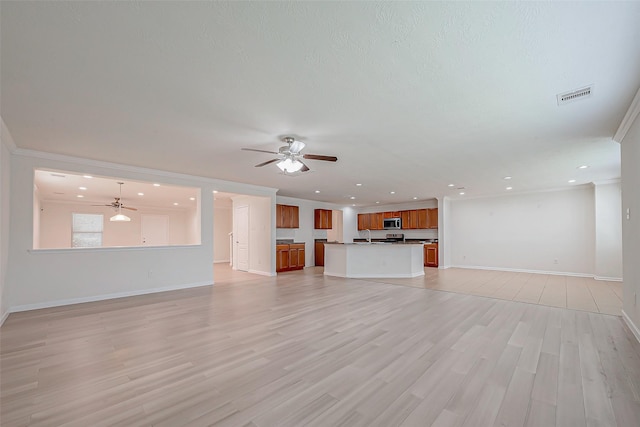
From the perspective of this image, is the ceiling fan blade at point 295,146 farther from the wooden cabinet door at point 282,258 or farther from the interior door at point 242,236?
the interior door at point 242,236

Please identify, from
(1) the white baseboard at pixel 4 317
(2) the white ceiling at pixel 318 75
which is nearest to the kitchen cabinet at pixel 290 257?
(2) the white ceiling at pixel 318 75

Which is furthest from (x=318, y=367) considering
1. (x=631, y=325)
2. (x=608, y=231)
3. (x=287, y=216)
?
(x=608, y=231)

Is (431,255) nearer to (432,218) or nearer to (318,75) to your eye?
(432,218)

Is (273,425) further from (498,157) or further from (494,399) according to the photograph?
(498,157)

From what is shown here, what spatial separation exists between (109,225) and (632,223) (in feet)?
44.5

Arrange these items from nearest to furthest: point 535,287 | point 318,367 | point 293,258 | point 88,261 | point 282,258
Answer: point 318,367
point 88,261
point 535,287
point 282,258
point 293,258

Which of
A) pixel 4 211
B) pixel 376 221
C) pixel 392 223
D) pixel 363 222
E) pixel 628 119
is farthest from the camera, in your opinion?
pixel 363 222

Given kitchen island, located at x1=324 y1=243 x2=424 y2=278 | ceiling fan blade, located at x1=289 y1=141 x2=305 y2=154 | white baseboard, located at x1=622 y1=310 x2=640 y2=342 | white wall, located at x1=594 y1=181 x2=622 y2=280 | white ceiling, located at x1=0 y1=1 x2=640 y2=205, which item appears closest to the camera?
white ceiling, located at x1=0 y1=1 x2=640 y2=205

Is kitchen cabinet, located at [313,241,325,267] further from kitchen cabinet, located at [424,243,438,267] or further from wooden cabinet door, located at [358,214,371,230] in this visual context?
kitchen cabinet, located at [424,243,438,267]

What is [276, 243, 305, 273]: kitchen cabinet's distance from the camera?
860 cm

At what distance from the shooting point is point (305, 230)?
10188mm

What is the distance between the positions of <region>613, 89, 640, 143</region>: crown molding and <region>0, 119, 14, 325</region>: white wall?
701cm

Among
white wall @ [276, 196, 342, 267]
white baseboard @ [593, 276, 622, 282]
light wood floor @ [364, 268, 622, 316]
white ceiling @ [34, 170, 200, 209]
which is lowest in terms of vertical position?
light wood floor @ [364, 268, 622, 316]

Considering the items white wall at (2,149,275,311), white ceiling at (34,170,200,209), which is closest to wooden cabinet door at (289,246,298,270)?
white wall at (2,149,275,311)
